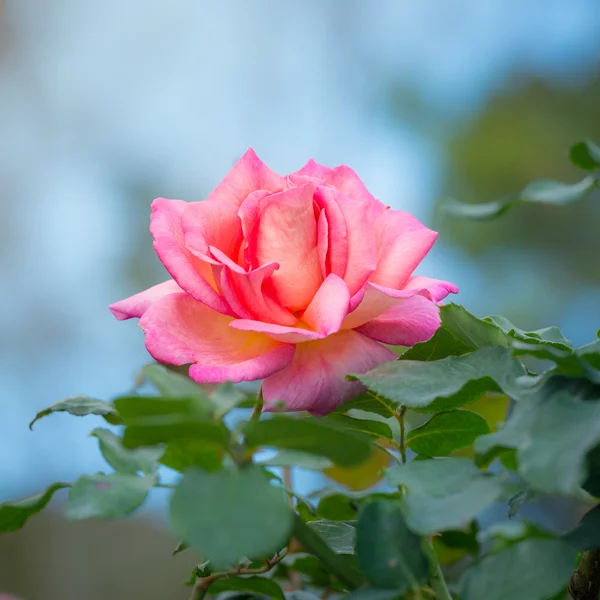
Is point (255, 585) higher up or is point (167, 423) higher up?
point (167, 423)

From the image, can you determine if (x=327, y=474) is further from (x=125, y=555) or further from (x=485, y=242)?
(x=485, y=242)

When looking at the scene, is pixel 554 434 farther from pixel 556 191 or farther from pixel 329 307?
pixel 556 191

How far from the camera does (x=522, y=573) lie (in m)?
0.18

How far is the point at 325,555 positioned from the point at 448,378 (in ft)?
0.23

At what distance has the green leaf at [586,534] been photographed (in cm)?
19

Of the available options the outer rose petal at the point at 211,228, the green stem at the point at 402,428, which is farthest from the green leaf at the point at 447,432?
the outer rose petal at the point at 211,228

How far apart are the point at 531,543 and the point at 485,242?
255cm

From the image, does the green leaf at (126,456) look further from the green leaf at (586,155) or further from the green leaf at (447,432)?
the green leaf at (586,155)

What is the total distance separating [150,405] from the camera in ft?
0.56

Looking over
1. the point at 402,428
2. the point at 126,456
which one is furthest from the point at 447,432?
the point at 126,456

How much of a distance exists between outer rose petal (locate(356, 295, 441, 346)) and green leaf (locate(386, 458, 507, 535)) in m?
0.07

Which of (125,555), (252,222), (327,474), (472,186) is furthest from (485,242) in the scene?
(252,222)

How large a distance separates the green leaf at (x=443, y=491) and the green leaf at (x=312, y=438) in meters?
0.02

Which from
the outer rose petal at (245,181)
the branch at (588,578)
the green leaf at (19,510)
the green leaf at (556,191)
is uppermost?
the outer rose petal at (245,181)
